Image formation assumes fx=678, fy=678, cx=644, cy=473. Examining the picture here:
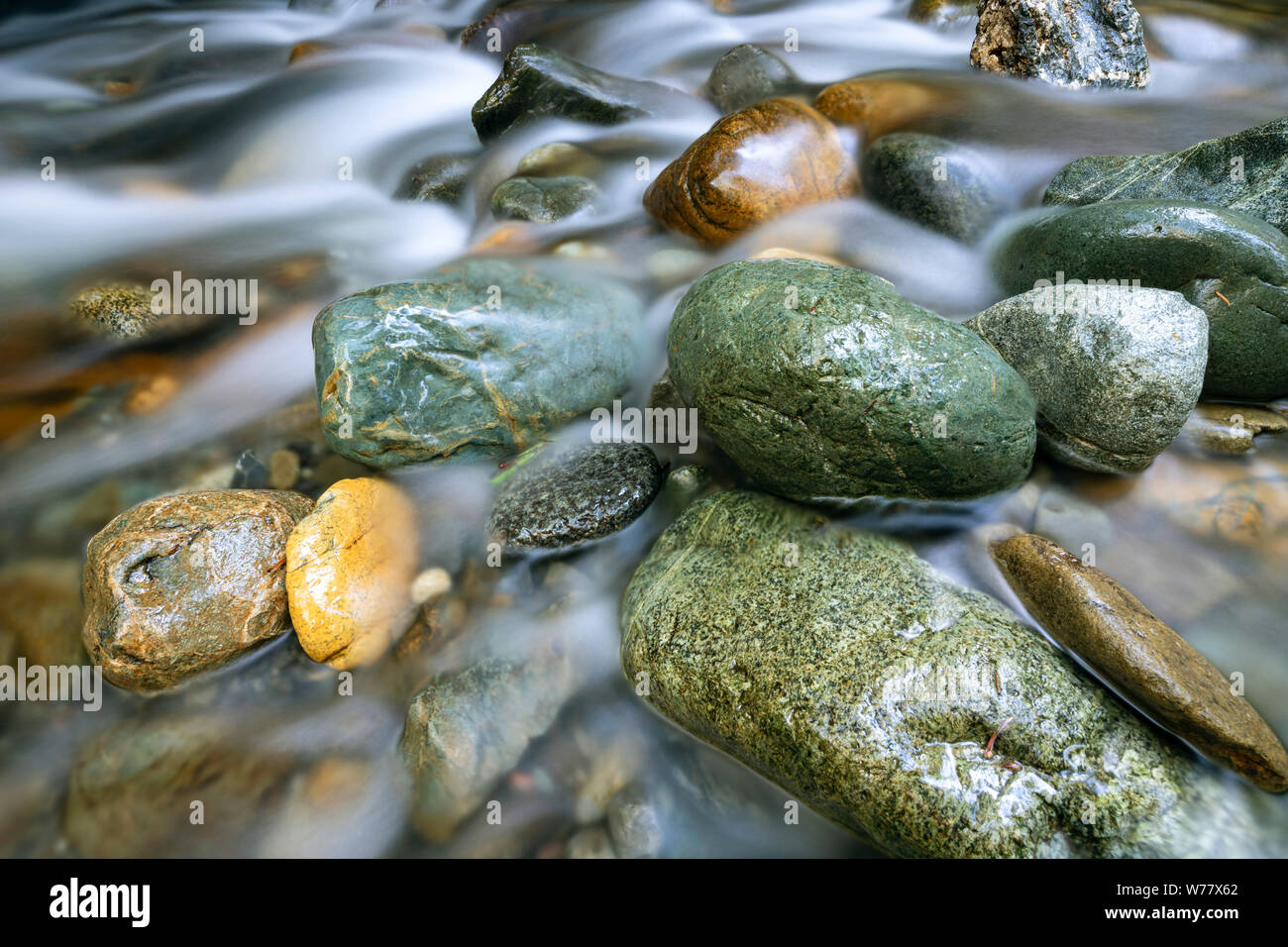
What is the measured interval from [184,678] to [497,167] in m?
5.59

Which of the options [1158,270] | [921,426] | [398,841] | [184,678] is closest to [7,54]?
[184,678]

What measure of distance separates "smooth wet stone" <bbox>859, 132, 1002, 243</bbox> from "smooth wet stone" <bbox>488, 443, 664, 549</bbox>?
→ 3.19 meters

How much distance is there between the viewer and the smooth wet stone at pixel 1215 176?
4.13 metres

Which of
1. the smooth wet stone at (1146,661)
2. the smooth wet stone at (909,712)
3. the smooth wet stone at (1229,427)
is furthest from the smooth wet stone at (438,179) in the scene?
the smooth wet stone at (1229,427)

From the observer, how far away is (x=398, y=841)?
3.04 m

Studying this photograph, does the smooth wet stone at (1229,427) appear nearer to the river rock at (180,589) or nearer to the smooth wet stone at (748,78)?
the river rock at (180,589)

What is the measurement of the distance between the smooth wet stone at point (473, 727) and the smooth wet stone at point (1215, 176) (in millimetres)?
4821

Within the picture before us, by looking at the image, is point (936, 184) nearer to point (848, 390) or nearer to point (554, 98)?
point (848, 390)

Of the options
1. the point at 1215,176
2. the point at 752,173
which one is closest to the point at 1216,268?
the point at 1215,176

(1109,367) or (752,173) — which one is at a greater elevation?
(752,173)

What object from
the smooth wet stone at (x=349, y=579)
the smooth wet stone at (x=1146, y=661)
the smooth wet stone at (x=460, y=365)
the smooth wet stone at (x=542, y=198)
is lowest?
the smooth wet stone at (x=349, y=579)

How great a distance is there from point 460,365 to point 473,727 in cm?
206

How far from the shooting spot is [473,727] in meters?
3.13

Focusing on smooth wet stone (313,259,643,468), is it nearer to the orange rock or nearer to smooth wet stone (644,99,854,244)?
smooth wet stone (644,99,854,244)
